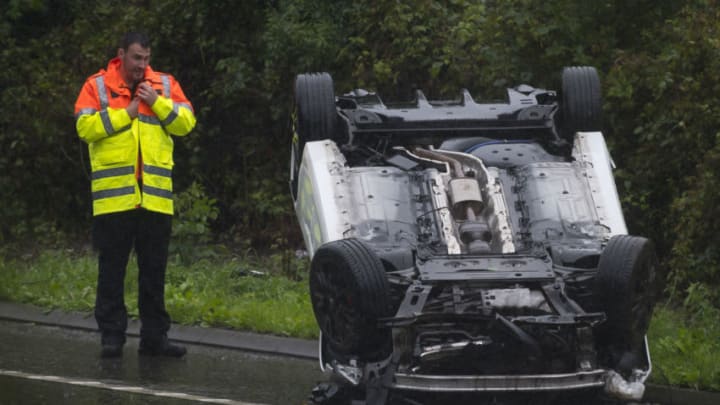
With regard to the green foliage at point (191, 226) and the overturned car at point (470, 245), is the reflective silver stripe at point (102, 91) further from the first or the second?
the green foliage at point (191, 226)

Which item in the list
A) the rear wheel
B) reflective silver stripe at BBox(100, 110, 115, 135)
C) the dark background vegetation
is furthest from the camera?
the dark background vegetation

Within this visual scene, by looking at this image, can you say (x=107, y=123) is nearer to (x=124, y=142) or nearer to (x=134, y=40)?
(x=124, y=142)

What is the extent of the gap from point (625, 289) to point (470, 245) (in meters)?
0.89

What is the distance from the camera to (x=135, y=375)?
7801mm

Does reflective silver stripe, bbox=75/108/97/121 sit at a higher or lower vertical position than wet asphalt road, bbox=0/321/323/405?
higher

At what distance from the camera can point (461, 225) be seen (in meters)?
7.11

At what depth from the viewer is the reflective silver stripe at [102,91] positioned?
819cm

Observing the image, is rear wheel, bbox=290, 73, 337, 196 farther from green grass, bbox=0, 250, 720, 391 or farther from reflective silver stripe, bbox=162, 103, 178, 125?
green grass, bbox=0, 250, 720, 391

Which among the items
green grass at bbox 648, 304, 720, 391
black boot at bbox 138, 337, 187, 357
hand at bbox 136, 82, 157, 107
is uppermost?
hand at bbox 136, 82, 157, 107

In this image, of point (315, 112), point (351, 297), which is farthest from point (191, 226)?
point (351, 297)

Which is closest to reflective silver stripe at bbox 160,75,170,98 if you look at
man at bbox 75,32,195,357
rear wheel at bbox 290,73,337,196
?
man at bbox 75,32,195,357

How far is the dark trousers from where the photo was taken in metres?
8.26

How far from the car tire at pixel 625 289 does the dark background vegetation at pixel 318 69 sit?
265 centimetres

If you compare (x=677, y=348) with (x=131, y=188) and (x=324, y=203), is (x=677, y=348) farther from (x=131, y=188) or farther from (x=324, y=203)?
(x=131, y=188)
